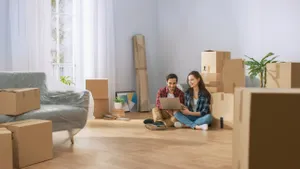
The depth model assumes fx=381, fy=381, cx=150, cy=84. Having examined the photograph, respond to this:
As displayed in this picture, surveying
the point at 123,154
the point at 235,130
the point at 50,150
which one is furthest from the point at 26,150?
the point at 235,130

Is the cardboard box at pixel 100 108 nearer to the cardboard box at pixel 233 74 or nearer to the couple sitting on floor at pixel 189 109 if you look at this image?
the couple sitting on floor at pixel 189 109

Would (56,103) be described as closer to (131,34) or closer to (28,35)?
(28,35)

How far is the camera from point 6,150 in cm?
265

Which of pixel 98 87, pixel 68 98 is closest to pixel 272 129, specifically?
pixel 68 98

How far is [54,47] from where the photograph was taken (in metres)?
5.44

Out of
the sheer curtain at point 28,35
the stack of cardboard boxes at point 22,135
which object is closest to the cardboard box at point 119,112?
the sheer curtain at point 28,35

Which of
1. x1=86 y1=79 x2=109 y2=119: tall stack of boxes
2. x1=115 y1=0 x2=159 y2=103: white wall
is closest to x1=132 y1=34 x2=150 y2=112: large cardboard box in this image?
x1=115 y1=0 x2=159 y2=103: white wall

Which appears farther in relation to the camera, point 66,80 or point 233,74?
point 66,80

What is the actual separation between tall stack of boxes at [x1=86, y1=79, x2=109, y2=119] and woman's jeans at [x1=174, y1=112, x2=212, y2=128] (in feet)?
4.20

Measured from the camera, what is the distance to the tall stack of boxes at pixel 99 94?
5389 mm

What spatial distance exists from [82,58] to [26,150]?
2.91m

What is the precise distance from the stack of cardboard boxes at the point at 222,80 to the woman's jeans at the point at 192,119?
0.59ft

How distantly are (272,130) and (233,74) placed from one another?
10.9ft

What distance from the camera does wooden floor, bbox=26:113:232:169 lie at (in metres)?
2.89
